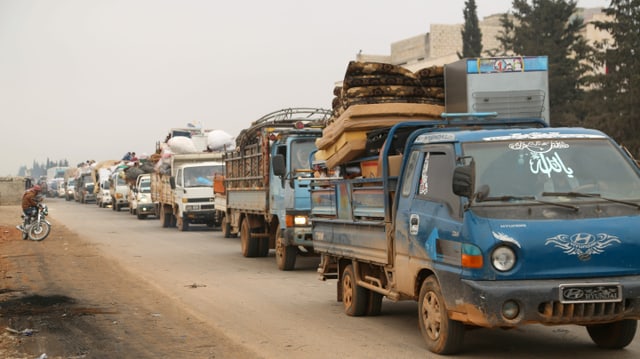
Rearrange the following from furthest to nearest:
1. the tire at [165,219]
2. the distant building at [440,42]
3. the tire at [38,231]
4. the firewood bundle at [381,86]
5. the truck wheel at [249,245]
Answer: the distant building at [440,42]
the tire at [165,219]
the tire at [38,231]
the truck wheel at [249,245]
the firewood bundle at [381,86]

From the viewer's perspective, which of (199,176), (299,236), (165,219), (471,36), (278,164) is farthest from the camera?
(471,36)

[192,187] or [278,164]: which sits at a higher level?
[278,164]

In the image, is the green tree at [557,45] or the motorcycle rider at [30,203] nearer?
the motorcycle rider at [30,203]

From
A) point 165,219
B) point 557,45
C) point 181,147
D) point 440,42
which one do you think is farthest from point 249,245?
point 440,42

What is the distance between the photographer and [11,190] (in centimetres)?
7612

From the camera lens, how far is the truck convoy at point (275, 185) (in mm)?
17594

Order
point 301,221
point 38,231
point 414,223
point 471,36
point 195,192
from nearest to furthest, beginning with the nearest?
point 414,223
point 301,221
point 38,231
point 195,192
point 471,36

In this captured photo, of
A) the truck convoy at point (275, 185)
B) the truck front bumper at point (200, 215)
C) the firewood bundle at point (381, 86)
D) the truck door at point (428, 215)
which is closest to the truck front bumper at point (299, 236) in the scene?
the truck convoy at point (275, 185)

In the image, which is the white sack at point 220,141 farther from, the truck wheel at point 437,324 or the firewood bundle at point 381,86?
the truck wheel at point 437,324

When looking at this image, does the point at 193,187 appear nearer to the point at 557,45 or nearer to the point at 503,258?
the point at 503,258

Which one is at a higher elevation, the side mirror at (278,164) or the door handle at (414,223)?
the side mirror at (278,164)

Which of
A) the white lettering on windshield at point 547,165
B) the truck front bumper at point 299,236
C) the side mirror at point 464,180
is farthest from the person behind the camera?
the truck front bumper at point 299,236

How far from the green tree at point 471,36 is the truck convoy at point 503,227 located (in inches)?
2510

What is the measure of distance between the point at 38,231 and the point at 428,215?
71.7 ft
